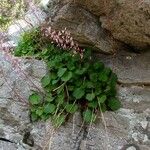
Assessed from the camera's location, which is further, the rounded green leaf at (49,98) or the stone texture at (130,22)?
the rounded green leaf at (49,98)

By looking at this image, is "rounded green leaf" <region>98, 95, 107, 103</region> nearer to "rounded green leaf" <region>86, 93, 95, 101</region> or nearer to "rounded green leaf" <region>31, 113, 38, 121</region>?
"rounded green leaf" <region>86, 93, 95, 101</region>

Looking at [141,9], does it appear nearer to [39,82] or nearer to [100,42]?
[100,42]

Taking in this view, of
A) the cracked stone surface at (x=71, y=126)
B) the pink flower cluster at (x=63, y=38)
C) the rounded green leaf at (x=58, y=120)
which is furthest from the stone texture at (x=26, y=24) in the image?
the rounded green leaf at (x=58, y=120)

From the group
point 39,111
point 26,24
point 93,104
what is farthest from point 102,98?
point 26,24

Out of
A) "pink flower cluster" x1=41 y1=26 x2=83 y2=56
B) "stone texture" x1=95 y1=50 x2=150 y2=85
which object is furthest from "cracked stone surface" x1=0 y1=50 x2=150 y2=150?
"pink flower cluster" x1=41 y1=26 x2=83 y2=56

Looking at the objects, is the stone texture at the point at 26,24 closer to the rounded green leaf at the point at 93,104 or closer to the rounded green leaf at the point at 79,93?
the rounded green leaf at the point at 79,93

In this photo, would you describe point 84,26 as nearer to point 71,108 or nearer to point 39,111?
point 71,108
